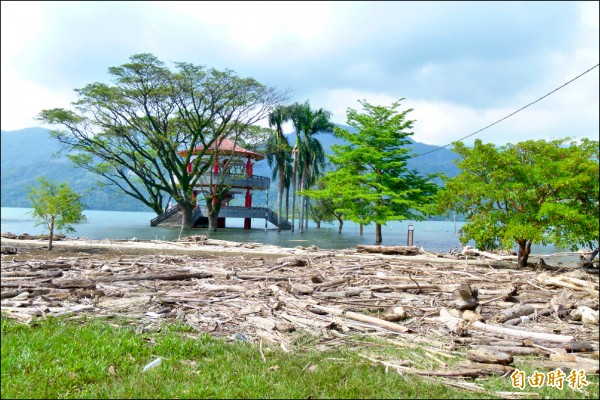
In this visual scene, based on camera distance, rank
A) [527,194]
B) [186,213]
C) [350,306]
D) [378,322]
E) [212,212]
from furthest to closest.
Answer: [212,212]
[186,213]
[527,194]
[350,306]
[378,322]

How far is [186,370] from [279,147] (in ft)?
159

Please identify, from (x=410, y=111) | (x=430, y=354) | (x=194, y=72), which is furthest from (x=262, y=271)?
(x=194, y=72)

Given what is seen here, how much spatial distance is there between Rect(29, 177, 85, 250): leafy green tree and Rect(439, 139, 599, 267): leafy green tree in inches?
502

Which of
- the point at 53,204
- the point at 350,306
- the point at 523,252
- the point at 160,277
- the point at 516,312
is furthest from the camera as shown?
the point at 53,204

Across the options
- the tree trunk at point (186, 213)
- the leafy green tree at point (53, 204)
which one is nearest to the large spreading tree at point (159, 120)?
the tree trunk at point (186, 213)

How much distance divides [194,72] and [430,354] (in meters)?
42.7

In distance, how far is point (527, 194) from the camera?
12867 mm

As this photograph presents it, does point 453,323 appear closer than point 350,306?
Yes

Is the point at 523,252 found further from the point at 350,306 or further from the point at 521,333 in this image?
the point at 521,333

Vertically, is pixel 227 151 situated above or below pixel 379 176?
above

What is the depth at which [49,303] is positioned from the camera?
23.8ft

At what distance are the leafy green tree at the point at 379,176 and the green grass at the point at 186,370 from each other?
27.6 meters

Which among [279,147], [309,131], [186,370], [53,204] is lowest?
[186,370]

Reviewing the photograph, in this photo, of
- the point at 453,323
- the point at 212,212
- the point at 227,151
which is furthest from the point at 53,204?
the point at 227,151
